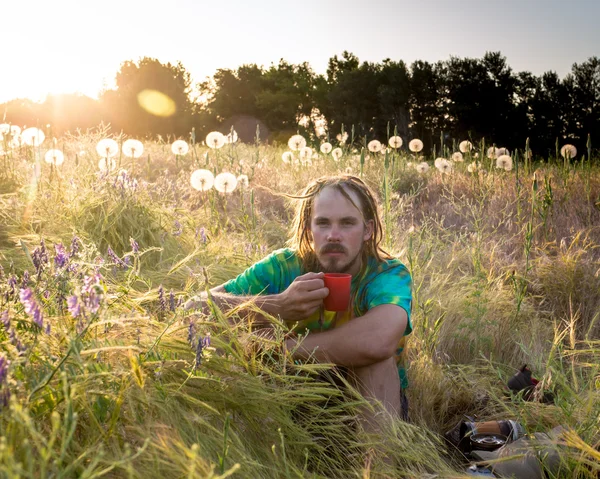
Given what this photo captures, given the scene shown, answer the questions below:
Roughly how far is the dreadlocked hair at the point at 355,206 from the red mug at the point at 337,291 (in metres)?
0.60

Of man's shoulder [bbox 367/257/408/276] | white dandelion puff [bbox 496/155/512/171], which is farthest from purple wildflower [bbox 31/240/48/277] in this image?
white dandelion puff [bbox 496/155/512/171]

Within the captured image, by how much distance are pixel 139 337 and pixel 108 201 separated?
295cm

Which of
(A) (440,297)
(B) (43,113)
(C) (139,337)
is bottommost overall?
(A) (440,297)

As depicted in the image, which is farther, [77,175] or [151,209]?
[77,175]

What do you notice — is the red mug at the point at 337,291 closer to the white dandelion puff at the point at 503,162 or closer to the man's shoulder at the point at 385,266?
the man's shoulder at the point at 385,266

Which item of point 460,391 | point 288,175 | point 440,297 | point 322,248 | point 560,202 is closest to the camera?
point 322,248

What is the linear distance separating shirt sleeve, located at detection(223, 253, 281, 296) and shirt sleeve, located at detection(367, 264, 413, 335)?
53 centimetres

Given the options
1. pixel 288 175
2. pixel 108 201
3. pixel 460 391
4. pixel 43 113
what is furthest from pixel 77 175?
pixel 43 113

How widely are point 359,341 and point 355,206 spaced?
78cm

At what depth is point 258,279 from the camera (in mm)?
2887

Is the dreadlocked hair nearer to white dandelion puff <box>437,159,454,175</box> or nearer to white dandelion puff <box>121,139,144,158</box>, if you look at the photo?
white dandelion puff <box>121,139,144,158</box>

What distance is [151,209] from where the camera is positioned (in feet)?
14.8

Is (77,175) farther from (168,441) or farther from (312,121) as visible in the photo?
(312,121)

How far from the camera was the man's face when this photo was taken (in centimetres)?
273
